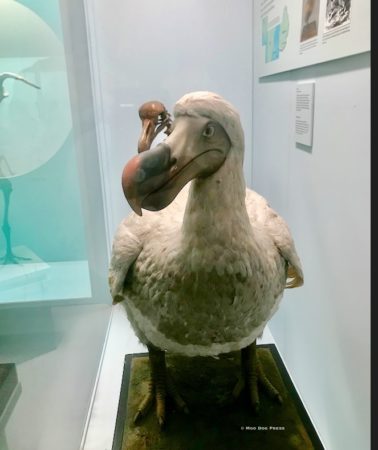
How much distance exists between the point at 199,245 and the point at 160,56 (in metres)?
0.99

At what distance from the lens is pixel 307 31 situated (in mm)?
1104

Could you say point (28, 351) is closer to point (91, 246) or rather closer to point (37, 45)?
point (91, 246)

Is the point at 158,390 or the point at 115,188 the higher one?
the point at 115,188

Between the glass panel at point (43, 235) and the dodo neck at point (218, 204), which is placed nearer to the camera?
the dodo neck at point (218, 204)

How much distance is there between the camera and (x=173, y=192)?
2.59 feet

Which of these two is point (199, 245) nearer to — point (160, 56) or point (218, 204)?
point (218, 204)

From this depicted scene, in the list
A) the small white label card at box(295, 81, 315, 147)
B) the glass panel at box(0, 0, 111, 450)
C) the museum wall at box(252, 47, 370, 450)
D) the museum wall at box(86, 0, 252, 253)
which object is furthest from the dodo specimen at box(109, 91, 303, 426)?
the museum wall at box(86, 0, 252, 253)

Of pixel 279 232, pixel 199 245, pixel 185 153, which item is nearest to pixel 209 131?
pixel 185 153

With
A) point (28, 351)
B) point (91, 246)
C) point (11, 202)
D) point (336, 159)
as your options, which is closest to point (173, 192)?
point (336, 159)

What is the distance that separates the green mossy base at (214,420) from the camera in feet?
3.97

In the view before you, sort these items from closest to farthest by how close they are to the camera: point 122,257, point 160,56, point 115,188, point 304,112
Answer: point 122,257, point 304,112, point 160,56, point 115,188

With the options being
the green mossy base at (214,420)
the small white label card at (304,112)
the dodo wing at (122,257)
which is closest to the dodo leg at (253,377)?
the green mossy base at (214,420)

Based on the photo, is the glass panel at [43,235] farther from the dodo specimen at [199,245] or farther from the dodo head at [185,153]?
the dodo head at [185,153]

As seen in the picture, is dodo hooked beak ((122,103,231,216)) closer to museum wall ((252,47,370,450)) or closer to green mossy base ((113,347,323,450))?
museum wall ((252,47,370,450))
